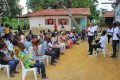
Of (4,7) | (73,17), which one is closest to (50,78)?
(4,7)

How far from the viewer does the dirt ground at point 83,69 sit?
31.8 feet

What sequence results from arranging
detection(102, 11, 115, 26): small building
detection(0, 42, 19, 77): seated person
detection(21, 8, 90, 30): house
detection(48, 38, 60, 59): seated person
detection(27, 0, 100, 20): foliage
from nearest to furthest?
detection(0, 42, 19, 77): seated person → detection(48, 38, 60, 59): seated person → detection(21, 8, 90, 30): house → detection(102, 11, 115, 26): small building → detection(27, 0, 100, 20): foliage

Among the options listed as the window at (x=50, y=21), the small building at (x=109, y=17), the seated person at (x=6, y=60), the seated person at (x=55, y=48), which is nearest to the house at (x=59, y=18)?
the window at (x=50, y=21)

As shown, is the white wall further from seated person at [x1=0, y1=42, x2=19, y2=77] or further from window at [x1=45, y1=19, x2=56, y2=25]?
seated person at [x1=0, y1=42, x2=19, y2=77]

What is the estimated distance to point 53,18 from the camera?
128 ft

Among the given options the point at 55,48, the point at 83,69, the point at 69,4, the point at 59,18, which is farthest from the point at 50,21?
the point at 83,69

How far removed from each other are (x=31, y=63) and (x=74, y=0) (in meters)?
33.3

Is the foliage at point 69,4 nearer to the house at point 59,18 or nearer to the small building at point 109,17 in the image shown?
the house at point 59,18

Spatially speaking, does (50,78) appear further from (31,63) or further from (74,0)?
(74,0)

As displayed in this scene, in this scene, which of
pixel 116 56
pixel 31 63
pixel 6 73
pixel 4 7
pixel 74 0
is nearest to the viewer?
pixel 31 63

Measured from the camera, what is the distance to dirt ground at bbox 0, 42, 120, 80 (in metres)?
9.70

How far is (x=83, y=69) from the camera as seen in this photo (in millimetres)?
11078

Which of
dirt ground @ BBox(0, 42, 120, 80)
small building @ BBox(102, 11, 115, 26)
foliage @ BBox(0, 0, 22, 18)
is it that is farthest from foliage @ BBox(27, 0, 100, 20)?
dirt ground @ BBox(0, 42, 120, 80)

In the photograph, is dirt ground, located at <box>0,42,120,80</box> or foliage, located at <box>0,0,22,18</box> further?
foliage, located at <box>0,0,22,18</box>
